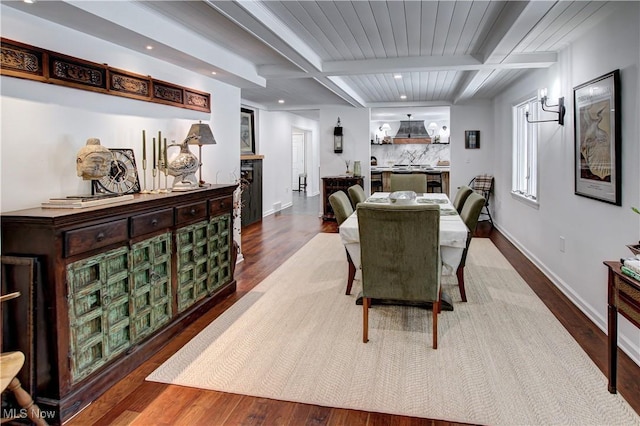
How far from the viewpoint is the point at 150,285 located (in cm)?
273

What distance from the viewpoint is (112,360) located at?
241cm

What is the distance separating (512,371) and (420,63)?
330 cm

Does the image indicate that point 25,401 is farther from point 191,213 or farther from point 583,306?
point 583,306

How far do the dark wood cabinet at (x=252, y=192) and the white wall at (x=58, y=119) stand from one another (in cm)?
398

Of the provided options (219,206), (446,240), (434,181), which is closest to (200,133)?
(219,206)

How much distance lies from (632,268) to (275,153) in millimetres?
8114

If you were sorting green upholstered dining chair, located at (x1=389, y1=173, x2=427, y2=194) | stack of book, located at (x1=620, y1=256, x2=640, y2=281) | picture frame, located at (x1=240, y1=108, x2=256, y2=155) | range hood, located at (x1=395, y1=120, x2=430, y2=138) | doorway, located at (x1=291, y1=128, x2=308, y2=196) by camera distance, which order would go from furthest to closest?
doorway, located at (x1=291, y1=128, x2=308, y2=196) < range hood, located at (x1=395, y1=120, x2=430, y2=138) < picture frame, located at (x1=240, y1=108, x2=256, y2=155) < green upholstered dining chair, located at (x1=389, y1=173, x2=427, y2=194) < stack of book, located at (x1=620, y1=256, x2=640, y2=281)

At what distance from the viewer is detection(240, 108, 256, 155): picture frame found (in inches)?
312

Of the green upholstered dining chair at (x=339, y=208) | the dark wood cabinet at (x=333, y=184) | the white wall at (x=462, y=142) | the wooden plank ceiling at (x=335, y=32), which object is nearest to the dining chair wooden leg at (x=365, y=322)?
the green upholstered dining chair at (x=339, y=208)

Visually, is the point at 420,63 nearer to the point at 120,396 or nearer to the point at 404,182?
the point at 404,182

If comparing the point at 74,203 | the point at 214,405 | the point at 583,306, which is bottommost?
the point at 214,405

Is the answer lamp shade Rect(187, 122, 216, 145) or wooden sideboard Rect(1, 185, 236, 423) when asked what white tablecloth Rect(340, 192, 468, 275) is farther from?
lamp shade Rect(187, 122, 216, 145)

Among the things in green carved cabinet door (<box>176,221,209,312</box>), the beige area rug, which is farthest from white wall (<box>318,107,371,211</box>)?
green carved cabinet door (<box>176,221,209,312</box>)

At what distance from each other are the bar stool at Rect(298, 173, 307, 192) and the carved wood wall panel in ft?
33.0
